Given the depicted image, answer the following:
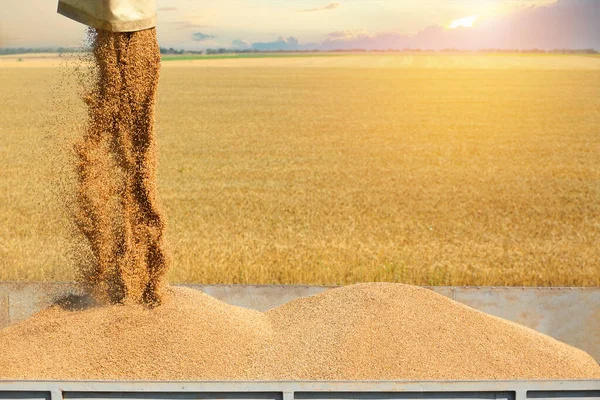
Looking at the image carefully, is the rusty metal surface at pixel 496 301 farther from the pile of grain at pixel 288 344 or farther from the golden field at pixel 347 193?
the golden field at pixel 347 193

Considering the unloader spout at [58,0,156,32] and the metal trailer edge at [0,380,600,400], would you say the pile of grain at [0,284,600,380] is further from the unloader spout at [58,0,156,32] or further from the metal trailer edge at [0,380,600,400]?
the unloader spout at [58,0,156,32]

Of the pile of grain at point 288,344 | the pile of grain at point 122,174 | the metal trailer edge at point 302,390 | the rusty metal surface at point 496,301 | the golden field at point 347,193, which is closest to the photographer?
the metal trailer edge at point 302,390

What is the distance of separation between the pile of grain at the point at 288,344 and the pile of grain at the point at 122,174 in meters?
0.26

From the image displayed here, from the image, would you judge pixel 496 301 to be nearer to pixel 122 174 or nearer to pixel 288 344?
pixel 288 344

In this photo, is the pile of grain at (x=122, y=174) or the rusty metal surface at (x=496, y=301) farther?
the rusty metal surface at (x=496, y=301)

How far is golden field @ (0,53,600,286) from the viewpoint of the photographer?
23.1ft

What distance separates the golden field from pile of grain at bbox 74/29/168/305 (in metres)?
0.33

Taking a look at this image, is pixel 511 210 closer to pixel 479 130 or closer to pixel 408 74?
pixel 479 130

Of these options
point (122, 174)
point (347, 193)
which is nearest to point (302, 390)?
point (122, 174)

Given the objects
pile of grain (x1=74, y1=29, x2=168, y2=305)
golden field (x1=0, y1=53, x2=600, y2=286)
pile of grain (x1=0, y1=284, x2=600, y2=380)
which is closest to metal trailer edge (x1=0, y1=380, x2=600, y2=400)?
pile of grain (x1=0, y1=284, x2=600, y2=380)

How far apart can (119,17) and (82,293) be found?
73.9 inches

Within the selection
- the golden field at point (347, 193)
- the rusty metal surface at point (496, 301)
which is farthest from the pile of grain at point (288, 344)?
the golden field at point (347, 193)

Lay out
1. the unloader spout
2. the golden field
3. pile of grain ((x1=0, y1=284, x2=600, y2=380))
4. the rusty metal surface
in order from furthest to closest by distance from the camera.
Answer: the golden field → the rusty metal surface → the unloader spout → pile of grain ((x1=0, y1=284, x2=600, y2=380))

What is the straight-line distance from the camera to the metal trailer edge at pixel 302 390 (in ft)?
9.48
